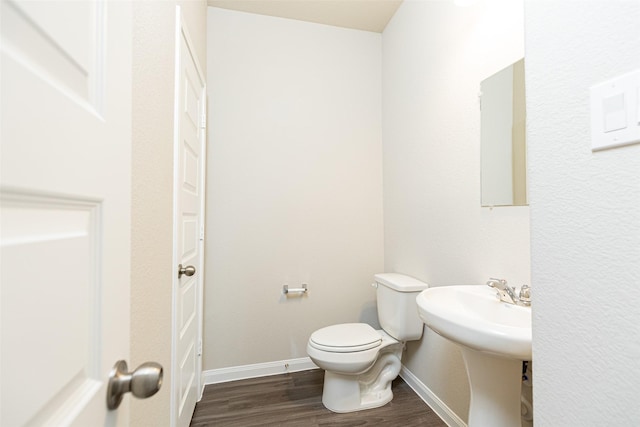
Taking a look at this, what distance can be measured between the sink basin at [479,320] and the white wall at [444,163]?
170 millimetres

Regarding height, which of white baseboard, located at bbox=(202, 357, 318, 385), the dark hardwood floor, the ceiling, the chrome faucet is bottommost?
the dark hardwood floor

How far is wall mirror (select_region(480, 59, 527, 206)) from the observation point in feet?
4.01

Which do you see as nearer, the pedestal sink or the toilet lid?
the pedestal sink

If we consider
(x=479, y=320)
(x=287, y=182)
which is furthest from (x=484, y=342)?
(x=287, y=182)

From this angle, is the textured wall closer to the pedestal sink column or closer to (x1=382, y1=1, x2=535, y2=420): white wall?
the pedestal sink column

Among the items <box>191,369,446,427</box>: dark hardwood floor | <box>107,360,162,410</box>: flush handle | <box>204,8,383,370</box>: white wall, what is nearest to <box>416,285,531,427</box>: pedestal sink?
<box>191,369,446,427</box>: dark hardwood floor

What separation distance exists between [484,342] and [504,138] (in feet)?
3.01

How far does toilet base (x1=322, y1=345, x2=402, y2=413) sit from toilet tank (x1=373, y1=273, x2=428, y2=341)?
0.17m

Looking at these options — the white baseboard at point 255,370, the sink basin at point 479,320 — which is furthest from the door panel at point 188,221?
the sink basin at point 479,320

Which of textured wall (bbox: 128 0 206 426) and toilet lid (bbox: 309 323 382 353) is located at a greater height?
textured wall (bbox: 128 0 206 426)

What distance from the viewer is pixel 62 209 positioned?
324 millimetres

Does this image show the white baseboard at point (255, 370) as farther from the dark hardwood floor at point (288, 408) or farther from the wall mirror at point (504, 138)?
the wall mirror at point (504, 138)

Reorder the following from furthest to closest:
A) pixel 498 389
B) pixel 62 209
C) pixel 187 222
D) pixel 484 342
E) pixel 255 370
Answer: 1. pixel 255 370
2. pixel 187 222
3. pixel 498 389
4. pixel 484 342
5. pixel 62 209

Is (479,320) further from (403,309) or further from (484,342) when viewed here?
(403,309)
